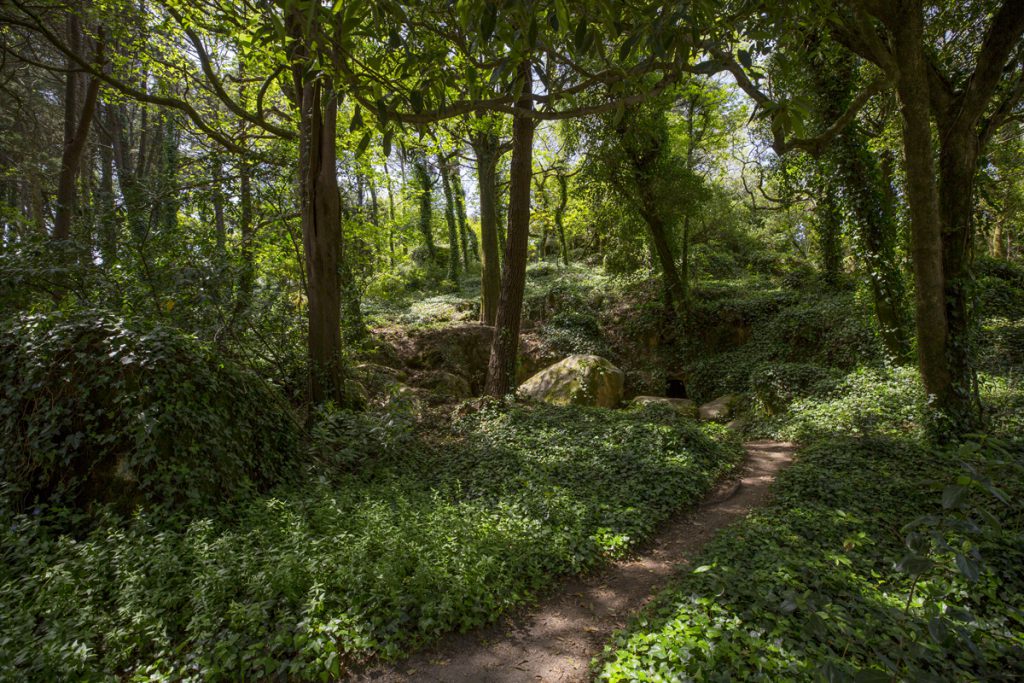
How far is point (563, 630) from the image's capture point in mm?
4008

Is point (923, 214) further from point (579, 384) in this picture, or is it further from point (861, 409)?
point (579, 384)

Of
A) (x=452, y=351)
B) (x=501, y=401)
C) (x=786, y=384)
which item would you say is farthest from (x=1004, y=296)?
(x=452, y=351)

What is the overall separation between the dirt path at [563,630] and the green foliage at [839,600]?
33 cm

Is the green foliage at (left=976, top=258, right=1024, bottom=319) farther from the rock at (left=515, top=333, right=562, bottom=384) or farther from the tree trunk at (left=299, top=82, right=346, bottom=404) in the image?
the tree trunk at (left=299, top=82, right=346, bottom=404)

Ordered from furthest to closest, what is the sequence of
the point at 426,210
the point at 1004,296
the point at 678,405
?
the point at 426,210
the point at 1004,296
the point at 678,405

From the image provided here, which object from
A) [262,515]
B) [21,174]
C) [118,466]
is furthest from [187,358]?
[21,174]

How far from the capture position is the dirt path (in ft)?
11.5

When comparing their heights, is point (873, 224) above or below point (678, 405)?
above

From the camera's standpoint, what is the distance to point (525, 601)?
4270 mm

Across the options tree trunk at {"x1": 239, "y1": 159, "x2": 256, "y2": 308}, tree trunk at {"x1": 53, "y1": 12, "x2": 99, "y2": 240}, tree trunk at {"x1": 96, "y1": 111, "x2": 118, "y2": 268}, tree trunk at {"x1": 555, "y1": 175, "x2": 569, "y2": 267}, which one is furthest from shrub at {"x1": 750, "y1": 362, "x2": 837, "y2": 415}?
tree trunk at {"x1": 53, "y1": 12, "x2": 99, "y2": 240}

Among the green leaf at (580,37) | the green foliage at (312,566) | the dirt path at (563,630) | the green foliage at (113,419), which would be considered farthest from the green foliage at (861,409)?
the green foliage at (113,419)

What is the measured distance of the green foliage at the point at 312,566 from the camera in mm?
3355

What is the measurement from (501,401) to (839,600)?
7005 mm

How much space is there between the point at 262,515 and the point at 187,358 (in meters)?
2.20
